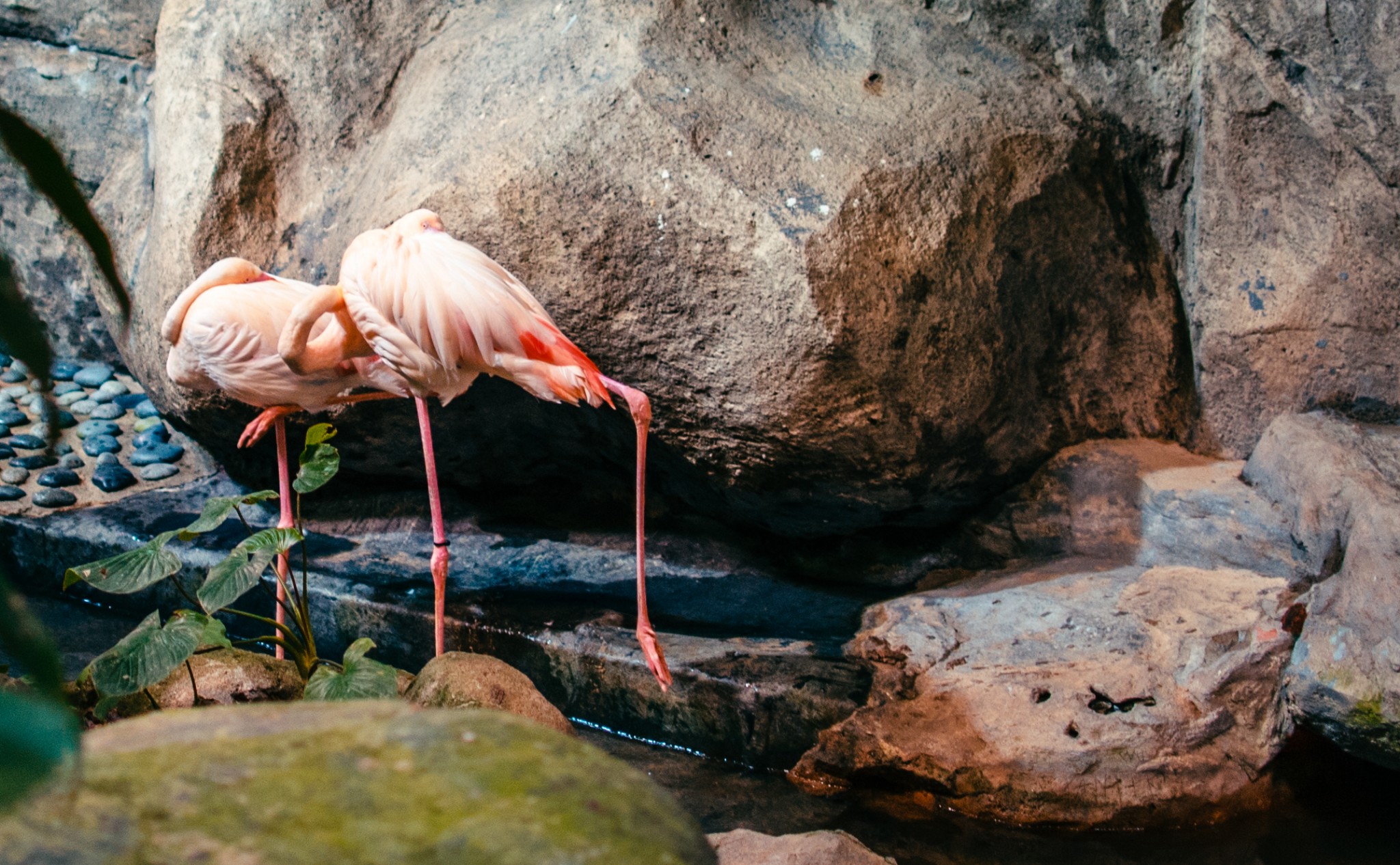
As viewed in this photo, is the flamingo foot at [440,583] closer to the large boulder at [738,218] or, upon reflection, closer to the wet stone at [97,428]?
the large boulder at [738,218]

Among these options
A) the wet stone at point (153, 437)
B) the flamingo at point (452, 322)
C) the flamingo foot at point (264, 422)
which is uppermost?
the flamingo at point (452, 322)

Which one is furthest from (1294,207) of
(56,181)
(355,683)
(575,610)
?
(56,181)

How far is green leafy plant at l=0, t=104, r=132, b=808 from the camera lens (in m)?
0.48

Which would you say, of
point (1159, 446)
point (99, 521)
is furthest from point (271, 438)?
point (1159, 446)

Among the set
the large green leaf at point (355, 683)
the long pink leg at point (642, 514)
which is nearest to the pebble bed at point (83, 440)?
the large green leaf at point (355, 683)

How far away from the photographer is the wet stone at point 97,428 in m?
4.23

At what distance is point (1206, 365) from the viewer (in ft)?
10.8

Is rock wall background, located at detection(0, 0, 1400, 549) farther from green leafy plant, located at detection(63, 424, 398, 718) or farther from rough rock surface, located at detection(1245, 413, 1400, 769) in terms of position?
green leafy plant, located at detection(63, 424, 398, 718)

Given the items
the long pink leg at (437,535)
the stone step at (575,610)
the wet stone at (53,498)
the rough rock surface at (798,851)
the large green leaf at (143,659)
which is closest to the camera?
the rough rock surface at (798,851)

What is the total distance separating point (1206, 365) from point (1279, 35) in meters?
0.96

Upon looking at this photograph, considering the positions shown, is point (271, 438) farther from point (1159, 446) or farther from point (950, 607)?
point (1159, 446)

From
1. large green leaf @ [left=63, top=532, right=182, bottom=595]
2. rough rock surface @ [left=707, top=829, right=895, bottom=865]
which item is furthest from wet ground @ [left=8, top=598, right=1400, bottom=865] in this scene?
large green leaf @ [left=63, top=532, right=182, bottom=595]

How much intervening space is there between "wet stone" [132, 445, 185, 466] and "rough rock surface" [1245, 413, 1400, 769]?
385 cm

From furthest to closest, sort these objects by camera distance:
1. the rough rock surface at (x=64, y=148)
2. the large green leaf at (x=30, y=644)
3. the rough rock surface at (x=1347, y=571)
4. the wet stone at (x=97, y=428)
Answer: the rough rock surface at (x=64, y=148) → the wet stone at (x=97, y=428) → the rough rock surface at (x=1347, y=571) → the large green leaf at (x=30, y=644)
